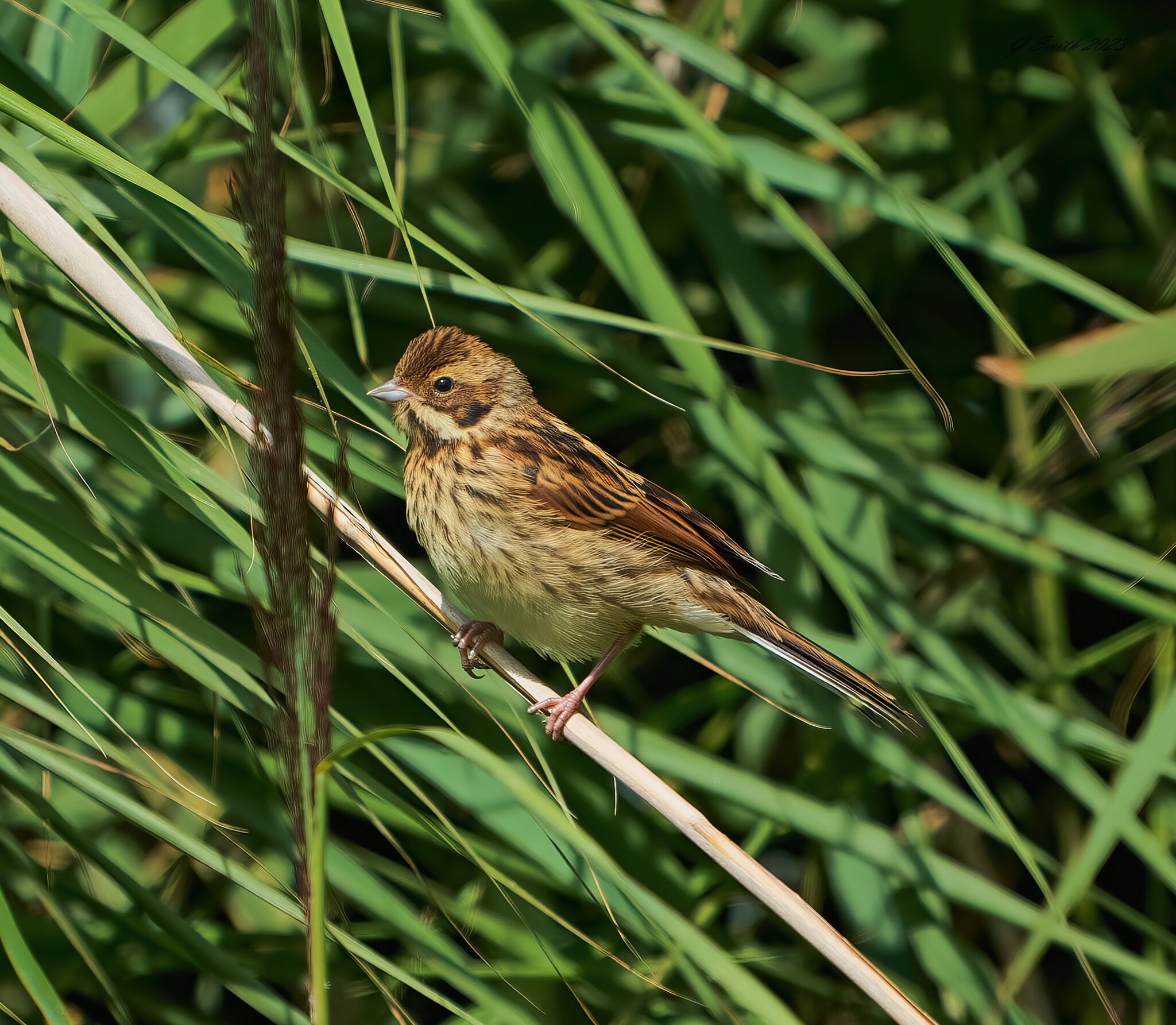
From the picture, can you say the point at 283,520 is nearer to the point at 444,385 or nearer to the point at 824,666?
the point at 444,385

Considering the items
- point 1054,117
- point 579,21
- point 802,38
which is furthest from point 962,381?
point 579,21

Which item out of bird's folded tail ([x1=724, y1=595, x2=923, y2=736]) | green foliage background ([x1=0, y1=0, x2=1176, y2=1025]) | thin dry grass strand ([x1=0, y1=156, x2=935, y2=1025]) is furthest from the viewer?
bird's folded tail ([x1=724, y1=595, x2=923, y2=736])

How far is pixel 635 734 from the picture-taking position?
2.63 m

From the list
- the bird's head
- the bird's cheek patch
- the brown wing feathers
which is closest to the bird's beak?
the bird's head

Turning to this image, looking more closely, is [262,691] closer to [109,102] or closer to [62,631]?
[62,631]

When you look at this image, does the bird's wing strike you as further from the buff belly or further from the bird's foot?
the bird's foot

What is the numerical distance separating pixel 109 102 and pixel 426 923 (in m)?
2.12

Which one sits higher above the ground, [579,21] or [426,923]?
[579,21]

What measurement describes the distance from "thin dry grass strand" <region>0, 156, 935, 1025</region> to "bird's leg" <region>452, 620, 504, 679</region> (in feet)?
1.32

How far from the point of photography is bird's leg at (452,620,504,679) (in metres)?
2.50
